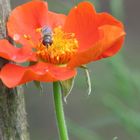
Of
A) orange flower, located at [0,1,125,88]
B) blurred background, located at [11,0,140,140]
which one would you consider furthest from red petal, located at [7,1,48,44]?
blurred background, located at [11,0,140,140]

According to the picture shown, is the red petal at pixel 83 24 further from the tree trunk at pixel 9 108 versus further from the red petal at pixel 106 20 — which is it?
the tree trunk at pixel 9 108

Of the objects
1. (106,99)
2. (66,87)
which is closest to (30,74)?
(66,87)

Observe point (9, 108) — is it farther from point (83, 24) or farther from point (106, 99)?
point (106, 99)

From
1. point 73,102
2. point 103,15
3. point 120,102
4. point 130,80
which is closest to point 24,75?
point 103,15

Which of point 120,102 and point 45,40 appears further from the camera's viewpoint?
point 120,102

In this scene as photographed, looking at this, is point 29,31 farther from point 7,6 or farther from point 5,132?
point 5,132

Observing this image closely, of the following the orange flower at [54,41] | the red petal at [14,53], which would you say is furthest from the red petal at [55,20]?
the red petal at [14,53]
